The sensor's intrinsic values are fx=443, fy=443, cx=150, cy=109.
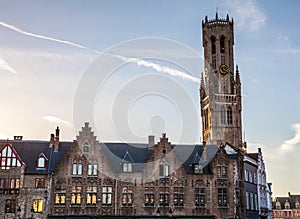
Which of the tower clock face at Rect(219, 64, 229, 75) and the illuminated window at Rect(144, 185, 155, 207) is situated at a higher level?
the tower clock face at Rect(219, 64, 229, 75)

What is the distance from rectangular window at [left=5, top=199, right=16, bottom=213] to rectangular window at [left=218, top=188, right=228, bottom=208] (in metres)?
25.1

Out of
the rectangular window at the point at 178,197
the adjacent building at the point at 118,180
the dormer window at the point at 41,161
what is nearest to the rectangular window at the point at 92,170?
the adjacent building at the point at 118,180

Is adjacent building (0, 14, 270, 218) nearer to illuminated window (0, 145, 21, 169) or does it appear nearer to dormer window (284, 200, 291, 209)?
illuminated window (0, 145, 21, 169)

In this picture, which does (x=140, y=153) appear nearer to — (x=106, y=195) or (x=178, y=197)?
(x=106, y=195)

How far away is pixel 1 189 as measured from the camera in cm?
5325

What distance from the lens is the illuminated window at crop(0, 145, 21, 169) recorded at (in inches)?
2127

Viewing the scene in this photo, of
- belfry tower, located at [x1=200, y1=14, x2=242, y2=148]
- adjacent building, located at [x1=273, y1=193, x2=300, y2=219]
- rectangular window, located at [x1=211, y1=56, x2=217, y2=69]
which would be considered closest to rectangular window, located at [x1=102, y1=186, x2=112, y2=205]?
belfry tower, located at [x1=200, y1=14, x2=242, y2=148]

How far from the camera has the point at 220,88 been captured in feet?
346

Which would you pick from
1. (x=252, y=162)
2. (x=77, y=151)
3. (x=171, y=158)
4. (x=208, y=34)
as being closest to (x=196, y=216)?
(x=171, y=158)

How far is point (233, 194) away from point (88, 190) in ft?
59.4

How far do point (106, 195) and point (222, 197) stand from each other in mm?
14546

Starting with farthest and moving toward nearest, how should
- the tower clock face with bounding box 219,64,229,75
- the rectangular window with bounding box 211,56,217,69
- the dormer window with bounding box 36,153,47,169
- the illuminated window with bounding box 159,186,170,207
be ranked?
the rectangular window with bounding box 211,56,217,69 < the tower clock face with bounding box 219,64,229,75 < the illuminated window with bounding box 159,186,170,207 < the dormer window with bounding box 36,153,47,169

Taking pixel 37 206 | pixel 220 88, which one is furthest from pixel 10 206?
pixel 220 88

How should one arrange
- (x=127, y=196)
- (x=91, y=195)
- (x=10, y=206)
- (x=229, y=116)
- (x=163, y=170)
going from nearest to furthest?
(x=10, y=206) → (x=91, y=195) → (x=127, y=196) → (x=163, y=170) → (x=229, y=116)
